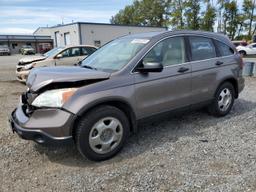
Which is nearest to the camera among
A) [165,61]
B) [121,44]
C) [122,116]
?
[122,116]

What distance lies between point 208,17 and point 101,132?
133ft

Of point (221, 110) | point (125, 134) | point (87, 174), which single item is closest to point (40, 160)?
point (87, 174)

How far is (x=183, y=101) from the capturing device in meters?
4.41

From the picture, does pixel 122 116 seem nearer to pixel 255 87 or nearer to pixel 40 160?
pixel 40 160

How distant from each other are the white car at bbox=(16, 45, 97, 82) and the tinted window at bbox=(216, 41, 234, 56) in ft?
19.0

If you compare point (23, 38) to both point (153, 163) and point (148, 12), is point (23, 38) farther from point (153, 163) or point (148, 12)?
point (153, 163)

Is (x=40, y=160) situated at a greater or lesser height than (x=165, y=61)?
lesser

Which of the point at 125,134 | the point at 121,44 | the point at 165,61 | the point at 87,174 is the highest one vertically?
the point at 121,44

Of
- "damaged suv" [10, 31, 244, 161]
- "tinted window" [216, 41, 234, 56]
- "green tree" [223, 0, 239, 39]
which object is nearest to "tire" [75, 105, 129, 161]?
"damaged suv" [10, 31, 244, 161]

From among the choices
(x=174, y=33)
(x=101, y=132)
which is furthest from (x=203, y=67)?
(x=101, y=132)

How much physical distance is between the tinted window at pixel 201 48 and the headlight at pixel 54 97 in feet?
7.69

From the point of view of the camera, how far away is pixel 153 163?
3.47 m

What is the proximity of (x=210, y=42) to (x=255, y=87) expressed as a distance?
4.14 metres

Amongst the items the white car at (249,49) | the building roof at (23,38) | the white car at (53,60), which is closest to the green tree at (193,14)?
the white car at (249,49)
